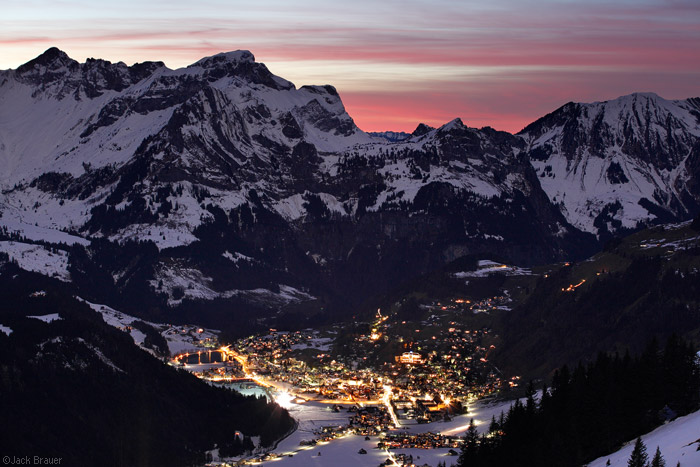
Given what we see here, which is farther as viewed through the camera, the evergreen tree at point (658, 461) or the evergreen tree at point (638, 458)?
the evergreen tree at point (638, 458)

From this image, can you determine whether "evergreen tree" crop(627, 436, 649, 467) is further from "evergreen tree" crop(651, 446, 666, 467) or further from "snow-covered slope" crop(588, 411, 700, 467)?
"evergreen tree" crop(651, 446, 666, 467)

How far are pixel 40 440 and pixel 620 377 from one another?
6739 centimetres

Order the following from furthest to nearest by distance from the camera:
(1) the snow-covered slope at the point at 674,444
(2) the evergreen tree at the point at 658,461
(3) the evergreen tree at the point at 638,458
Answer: (3) the evergreen tree at the point at 638,458 < (1) the snow-covered slope at the point at 674,444 < (2) the evergreen tree at the point at 658,461

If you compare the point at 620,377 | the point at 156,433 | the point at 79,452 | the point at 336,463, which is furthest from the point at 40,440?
the point at 620,377

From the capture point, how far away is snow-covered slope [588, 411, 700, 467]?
12731 centimetres

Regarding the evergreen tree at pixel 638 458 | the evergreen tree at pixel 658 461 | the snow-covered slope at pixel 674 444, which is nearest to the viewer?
the evergreen tree at pixel 658 461

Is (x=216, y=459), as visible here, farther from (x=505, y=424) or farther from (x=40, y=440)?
(x=505, y=424)

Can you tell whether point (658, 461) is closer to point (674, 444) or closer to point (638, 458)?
point (638, 458)

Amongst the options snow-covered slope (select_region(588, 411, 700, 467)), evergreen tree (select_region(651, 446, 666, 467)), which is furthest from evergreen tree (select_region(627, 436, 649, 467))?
evergreen tree (select_region(651, 446, 666, 467))

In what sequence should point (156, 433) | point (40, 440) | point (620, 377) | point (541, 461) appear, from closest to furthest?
point (541, 461), point (620, 377), point (40, 440), point (156, 433)

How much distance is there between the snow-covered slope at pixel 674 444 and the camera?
5012 inches

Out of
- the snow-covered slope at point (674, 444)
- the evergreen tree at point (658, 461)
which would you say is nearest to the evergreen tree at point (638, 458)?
the snow-covered slope at point (674, 444)

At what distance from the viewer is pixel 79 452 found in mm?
185375

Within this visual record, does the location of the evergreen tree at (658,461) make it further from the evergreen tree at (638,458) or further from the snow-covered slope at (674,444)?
the evergreen tree at (638,458)
